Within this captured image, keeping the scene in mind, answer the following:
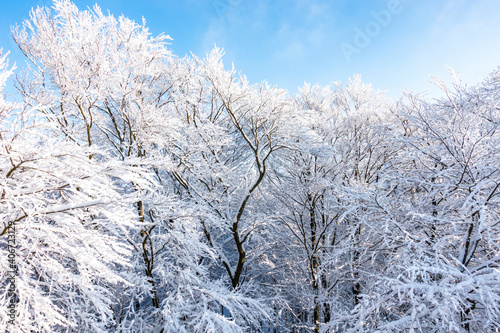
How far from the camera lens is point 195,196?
7.34 metres

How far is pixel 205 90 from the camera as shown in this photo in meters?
8.55

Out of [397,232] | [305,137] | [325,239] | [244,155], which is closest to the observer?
[397,232]

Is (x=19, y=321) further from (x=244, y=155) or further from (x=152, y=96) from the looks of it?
(x=244, y=155)

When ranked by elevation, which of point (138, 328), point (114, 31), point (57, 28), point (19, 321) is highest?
point (114, 31)

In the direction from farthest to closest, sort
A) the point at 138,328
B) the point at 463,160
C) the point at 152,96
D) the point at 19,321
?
the point at 152,96 → the point at 138,328 → the point at 463,160 → the point at 19,321

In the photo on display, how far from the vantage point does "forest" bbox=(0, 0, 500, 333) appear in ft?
9.07

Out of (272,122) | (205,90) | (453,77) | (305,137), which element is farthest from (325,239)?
(205,90)

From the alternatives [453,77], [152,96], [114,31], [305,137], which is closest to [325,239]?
[305,137]

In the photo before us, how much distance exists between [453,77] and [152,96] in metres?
7.70

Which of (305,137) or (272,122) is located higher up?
(272,122)

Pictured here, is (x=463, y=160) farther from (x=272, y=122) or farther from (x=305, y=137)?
(x=272, y=122)

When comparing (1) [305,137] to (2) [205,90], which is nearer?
(1) [305,137]

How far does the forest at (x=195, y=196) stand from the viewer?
9.07 feet

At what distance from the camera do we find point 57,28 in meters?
4.54
